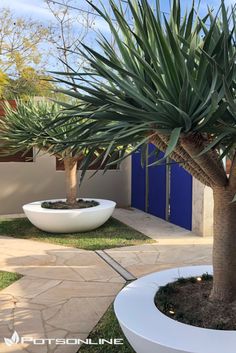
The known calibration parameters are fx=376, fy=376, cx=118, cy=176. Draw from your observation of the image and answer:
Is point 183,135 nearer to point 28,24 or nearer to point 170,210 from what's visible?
point 170,210

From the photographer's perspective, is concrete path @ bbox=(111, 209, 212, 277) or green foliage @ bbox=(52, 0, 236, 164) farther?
concrete path @ bbox=(111, 209, 212, 277)

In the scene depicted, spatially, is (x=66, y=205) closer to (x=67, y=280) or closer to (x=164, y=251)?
(x=164, y=251)

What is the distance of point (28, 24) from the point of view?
53.8 feet

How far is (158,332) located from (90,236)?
5.16 meters

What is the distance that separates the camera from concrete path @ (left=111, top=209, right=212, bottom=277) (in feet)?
18.6

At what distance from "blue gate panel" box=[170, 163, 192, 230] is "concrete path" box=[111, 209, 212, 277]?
8.8 inches

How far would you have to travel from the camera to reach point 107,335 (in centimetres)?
→ 349

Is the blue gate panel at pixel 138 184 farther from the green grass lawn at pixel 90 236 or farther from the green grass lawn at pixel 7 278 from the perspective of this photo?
the green grass lawn at pixel 7 278

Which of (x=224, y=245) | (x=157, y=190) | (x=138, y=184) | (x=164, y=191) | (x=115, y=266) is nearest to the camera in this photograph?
(x=224, y=245)

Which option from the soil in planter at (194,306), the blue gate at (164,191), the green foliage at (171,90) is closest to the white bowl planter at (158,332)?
the soil in planter at (194,306)
